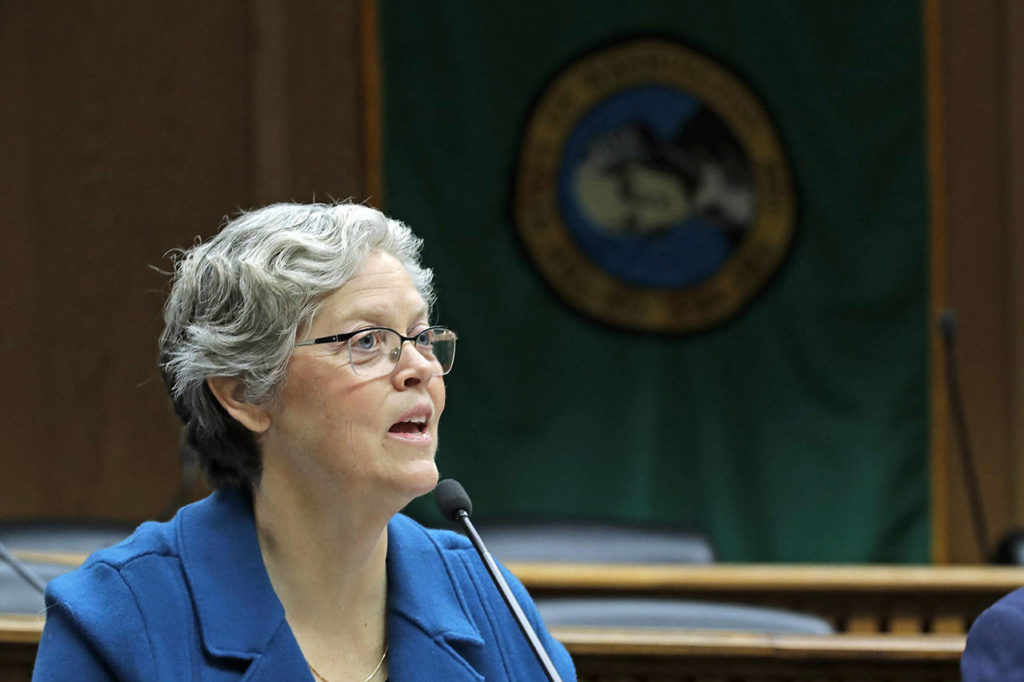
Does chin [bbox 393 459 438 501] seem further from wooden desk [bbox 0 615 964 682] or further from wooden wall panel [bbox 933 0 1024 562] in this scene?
wooden wall panel [bbox 933 0 1024 562]

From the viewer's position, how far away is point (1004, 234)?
5289 millimetres

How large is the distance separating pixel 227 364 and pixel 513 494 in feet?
12.3

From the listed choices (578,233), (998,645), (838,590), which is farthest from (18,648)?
(578,233)

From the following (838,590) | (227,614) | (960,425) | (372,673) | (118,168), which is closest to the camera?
(227,614)

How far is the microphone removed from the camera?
1.47 metres

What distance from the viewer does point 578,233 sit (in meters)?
5.32

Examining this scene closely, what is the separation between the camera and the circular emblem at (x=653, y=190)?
5270 millimetres

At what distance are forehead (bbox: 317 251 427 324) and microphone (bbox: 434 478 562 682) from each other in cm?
23

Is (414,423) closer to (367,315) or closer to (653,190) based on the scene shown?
(367,315)

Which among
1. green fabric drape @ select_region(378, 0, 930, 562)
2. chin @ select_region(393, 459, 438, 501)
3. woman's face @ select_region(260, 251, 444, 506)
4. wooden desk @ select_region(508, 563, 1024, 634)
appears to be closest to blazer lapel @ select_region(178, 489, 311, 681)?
woman's face @ select_region(260, 251, 444, 506)

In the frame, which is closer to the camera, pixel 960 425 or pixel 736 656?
pixel 736 656

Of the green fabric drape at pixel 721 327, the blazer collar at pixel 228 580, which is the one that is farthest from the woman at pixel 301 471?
the green fabric drape at pixel 721 327

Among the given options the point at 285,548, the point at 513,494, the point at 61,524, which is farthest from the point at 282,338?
the point at 513,494

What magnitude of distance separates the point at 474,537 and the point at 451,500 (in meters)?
0.08
